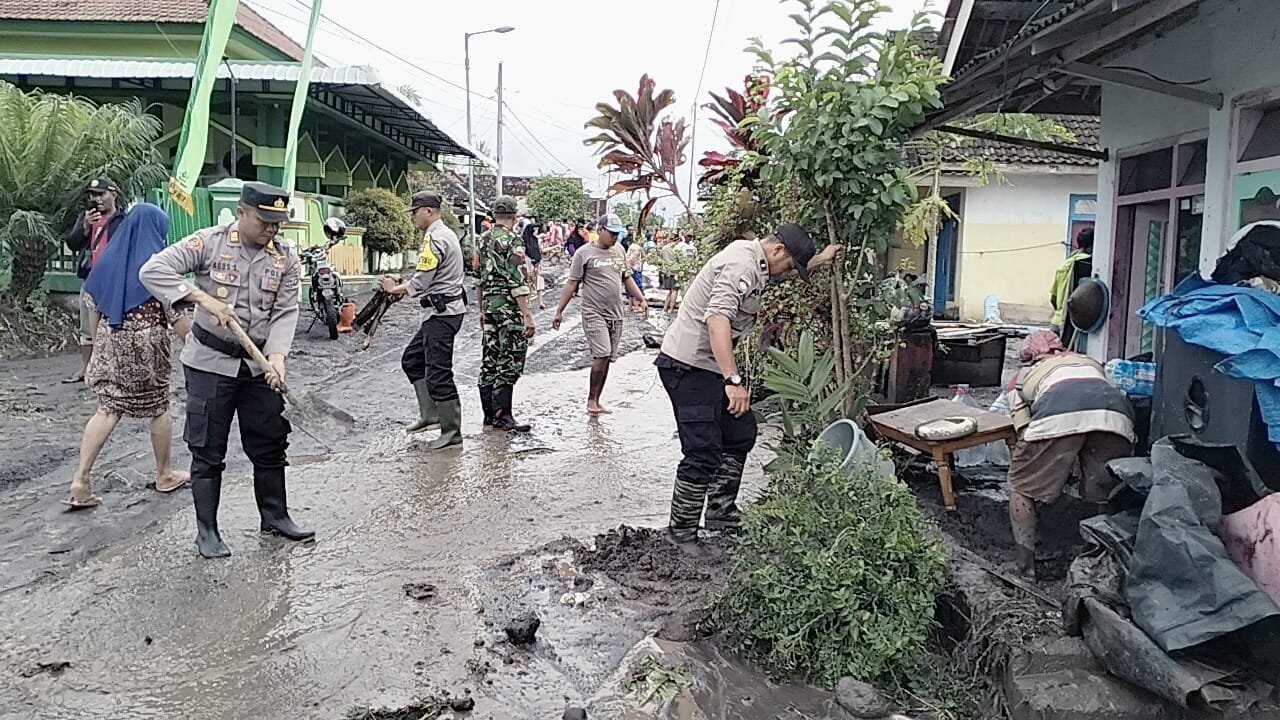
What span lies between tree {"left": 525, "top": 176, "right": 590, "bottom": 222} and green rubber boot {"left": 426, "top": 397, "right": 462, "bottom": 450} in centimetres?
4258

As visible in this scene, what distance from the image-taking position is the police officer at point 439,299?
6.91m

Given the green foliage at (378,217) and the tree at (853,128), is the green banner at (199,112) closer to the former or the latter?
the tree at (853,128)

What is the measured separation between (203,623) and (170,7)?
57.9 feet

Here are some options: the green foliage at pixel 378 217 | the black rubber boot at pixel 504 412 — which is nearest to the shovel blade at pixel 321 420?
the black rubber boot at pixel 504 412

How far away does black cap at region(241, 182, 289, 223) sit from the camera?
4.58 metres

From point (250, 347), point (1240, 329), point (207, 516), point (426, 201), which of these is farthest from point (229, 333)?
point (1240, 329)

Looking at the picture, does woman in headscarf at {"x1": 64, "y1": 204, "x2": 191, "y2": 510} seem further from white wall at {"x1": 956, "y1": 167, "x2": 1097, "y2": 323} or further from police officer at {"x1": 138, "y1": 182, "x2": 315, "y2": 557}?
white wall at {"x1": 956, "y1": 167, "x2": 1097, "y2": 323}

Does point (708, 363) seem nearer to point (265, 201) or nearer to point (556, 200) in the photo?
point (265, 201)

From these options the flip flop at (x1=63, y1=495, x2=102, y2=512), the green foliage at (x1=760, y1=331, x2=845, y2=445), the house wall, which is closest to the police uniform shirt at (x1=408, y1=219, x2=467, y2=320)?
the flip flop at (x1=63, y1=495, x2=102, y2=512)

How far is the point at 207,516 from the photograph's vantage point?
4.75 m

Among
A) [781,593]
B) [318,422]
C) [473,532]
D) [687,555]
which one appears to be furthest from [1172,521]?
[318,422]

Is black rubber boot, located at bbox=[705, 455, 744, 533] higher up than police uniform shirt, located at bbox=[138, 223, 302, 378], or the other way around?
police uniform shirt, located at bbox=[138, 223, 302, 378]

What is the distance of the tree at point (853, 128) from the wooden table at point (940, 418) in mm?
408

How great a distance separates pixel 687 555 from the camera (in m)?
4.79
